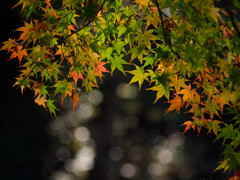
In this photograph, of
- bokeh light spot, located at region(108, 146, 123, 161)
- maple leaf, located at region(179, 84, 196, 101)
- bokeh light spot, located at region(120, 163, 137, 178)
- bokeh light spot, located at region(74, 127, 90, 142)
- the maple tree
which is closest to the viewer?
the maple tree

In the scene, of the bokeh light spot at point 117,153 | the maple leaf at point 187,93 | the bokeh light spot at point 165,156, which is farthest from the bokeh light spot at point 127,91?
the maple leaf at point 187,93

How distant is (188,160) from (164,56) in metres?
10.7

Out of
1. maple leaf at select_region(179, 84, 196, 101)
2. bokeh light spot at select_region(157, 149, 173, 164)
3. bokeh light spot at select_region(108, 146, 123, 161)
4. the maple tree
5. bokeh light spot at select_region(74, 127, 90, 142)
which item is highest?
the maple tree

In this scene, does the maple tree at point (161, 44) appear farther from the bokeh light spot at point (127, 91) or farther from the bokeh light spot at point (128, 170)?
the bokeh light spot at point (128, 170)

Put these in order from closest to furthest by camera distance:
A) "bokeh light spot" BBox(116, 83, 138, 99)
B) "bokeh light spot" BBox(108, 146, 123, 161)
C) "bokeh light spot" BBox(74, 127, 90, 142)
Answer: "bokeh light spot" BBox(116, 83, 138, 99), "bokeh light spot" BBox(74, 127, 90, 142), "bokeh light spot" BBox(108, 146, 123, 161)

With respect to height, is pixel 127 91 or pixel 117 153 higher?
pixel 127 91

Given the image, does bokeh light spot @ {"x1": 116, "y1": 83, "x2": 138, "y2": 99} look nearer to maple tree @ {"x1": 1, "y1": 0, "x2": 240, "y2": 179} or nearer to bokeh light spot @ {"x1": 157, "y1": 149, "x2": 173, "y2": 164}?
bokeh light spot @ {"x1": 157, "y1": 149, "x2": 173, "y2": 164}

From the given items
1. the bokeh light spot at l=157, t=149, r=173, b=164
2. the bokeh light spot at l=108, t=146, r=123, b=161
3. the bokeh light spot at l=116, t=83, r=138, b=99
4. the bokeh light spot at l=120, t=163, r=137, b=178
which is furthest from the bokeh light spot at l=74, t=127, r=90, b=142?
the bokeh light spot at l=157, t=149, r=173, b=164

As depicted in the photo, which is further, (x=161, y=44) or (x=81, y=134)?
(x=81, y=134)

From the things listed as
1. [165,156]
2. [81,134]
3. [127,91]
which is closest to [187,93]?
[127,91]

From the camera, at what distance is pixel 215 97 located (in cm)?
178

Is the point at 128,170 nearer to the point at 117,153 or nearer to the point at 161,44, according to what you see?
the point at 117,153

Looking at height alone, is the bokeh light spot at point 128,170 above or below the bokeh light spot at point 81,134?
below

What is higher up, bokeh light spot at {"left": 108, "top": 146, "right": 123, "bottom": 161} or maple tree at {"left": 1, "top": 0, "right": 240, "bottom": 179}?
maple tree at {"left": 1, "top": 0, "right": 240, "bottom": 179}
